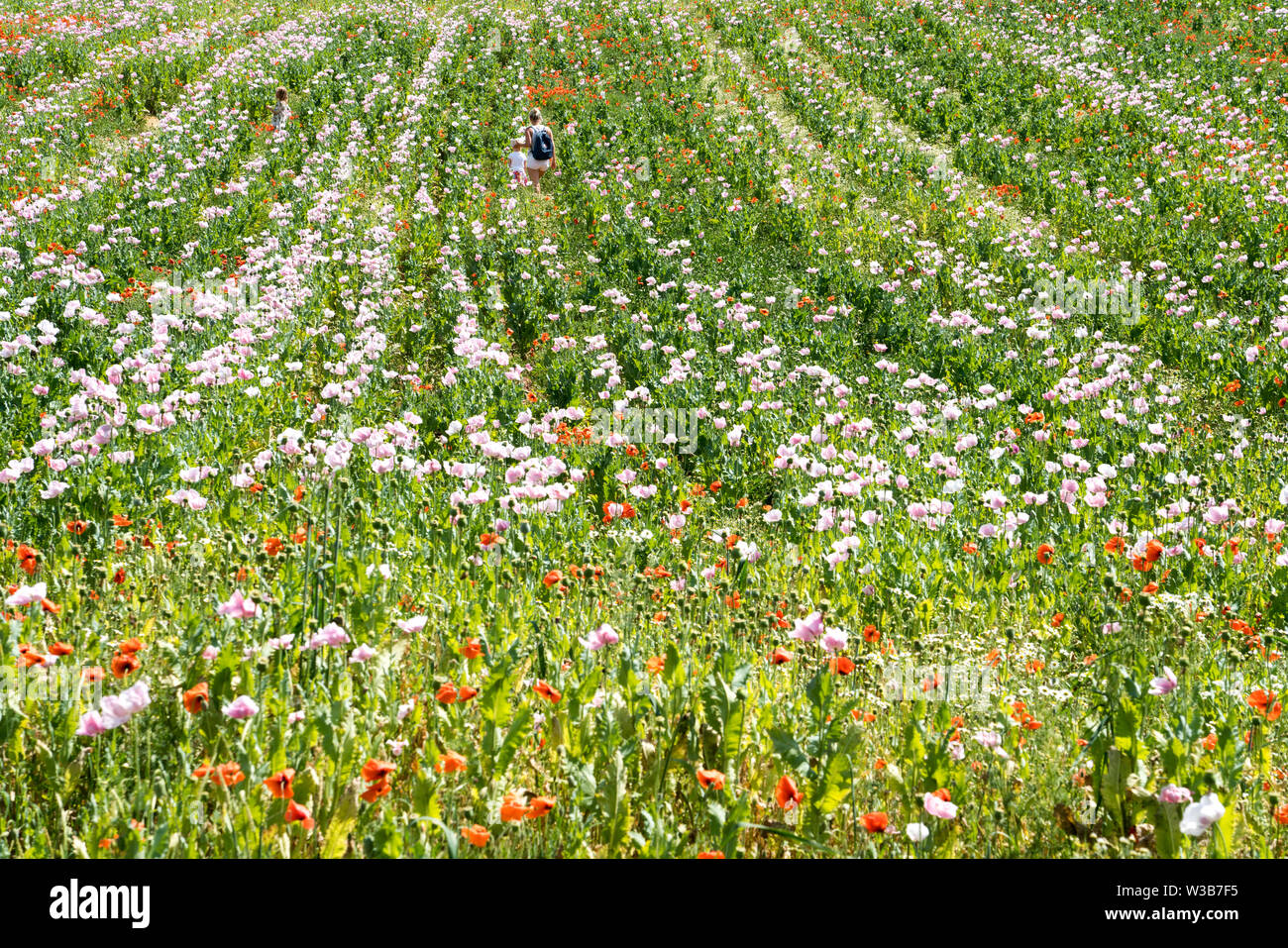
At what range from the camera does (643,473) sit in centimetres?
668

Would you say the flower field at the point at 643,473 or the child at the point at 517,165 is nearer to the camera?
the flower field at the point at 643,473

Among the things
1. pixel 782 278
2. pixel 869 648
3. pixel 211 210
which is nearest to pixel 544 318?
pixel 782 278

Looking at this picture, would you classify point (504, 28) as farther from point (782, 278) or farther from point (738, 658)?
point (738, 658)

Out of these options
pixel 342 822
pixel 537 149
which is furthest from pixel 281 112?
pixel 342 822

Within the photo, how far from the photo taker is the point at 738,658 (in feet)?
11.5

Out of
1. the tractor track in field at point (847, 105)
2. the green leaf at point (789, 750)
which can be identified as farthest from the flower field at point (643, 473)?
the tractor track in field at point (847, 105)

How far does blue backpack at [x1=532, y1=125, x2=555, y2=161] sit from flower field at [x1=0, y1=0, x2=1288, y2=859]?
0.70 metres

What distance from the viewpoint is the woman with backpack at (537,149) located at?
15.2 meters

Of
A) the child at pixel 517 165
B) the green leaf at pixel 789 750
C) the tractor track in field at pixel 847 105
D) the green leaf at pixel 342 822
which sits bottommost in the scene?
the child at pixel 517 165

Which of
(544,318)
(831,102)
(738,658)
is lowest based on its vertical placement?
(544,318)

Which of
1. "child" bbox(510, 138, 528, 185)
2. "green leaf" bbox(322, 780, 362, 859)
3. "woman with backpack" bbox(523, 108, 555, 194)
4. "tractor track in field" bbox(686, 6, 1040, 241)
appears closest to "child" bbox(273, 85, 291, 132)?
"child" bbox(510, 138, 528, 185)

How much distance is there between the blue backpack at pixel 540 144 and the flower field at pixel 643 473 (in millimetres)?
704

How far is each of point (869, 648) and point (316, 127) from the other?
Answer: 17.2m

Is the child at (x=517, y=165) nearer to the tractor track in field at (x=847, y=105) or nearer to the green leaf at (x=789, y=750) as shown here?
the tractor track in field at (x=847, y=105)
